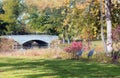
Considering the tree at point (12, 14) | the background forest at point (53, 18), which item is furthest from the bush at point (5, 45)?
the tree at point (12, 14)

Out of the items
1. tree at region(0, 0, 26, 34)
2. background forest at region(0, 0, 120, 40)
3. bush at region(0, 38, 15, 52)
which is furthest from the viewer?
tree at region(0, 0, 26, 34)

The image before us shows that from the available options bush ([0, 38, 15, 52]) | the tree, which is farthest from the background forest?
bush ([0, 38, 15, 52])

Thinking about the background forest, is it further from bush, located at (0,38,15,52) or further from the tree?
bush, located at (0,38,15,52)

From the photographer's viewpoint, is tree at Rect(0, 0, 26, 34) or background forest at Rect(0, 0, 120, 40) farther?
tree at Rect(0, 0, 26, 34)

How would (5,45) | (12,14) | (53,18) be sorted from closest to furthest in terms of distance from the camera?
1. (5,45)
2. (53,18)
3. (12,14)

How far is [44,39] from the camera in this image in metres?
69.6

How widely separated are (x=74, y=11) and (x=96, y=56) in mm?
8642

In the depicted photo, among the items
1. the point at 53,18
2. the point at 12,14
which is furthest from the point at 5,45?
the point at 12,14

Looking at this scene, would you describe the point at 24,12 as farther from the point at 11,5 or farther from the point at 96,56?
the point at 96,56

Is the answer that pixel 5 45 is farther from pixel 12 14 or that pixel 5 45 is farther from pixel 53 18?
pixel 12 14

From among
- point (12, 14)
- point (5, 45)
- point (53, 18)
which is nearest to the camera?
point (5, 45)

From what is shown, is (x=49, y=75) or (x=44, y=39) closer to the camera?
(x=49, y=75)

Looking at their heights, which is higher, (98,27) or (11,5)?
(11,5)

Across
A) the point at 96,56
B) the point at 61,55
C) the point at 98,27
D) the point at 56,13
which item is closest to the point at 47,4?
the point at 98,27
